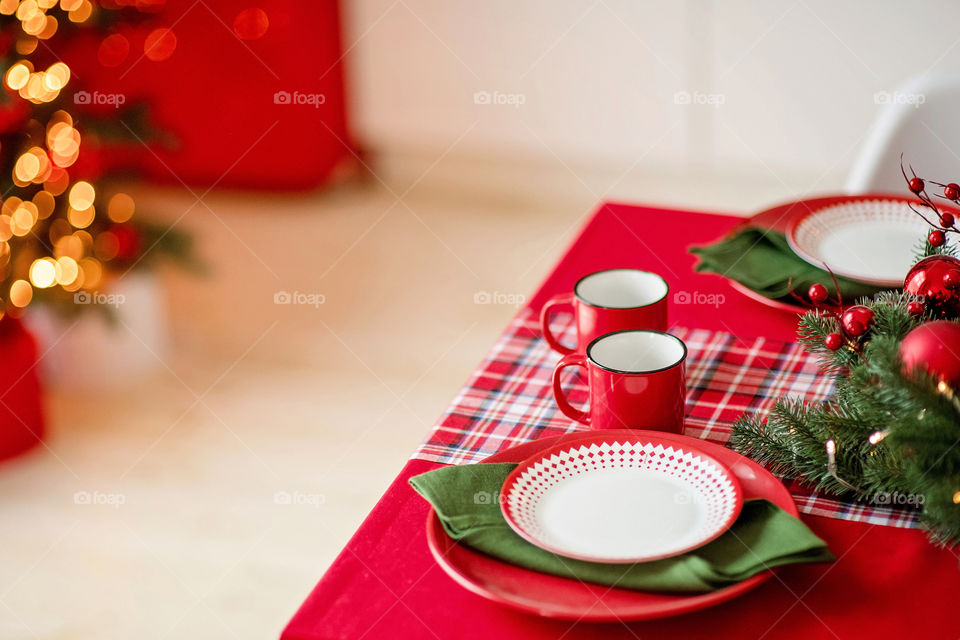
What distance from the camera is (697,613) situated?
0.79 metres

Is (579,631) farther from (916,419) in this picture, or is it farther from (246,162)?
(246,162)

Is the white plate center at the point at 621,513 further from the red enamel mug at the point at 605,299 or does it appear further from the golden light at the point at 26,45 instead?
the golden light at the point at 26,45

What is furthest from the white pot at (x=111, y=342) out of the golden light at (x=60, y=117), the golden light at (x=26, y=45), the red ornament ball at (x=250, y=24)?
the red ornament ball at (x=250, y=24)

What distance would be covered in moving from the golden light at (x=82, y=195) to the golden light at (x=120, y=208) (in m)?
0.04

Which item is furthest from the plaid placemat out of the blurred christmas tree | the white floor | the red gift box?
the red gift box

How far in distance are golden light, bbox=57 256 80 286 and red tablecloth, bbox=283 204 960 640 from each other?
1.52 metres

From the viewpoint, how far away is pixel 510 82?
3203 millimetres

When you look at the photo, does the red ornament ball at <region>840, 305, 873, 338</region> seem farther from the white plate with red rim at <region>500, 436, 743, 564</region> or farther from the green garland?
the white plate with red rim at <region>500, 436, 743, 564</region>

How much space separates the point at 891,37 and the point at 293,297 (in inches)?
67.3

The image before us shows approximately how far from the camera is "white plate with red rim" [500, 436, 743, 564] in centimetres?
83

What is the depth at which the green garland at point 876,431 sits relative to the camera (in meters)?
0.77

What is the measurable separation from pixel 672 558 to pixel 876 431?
201mm

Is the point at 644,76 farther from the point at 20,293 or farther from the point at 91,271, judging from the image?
the point at 20,293

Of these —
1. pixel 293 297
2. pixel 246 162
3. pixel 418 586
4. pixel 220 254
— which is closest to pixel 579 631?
pixel 418 586
